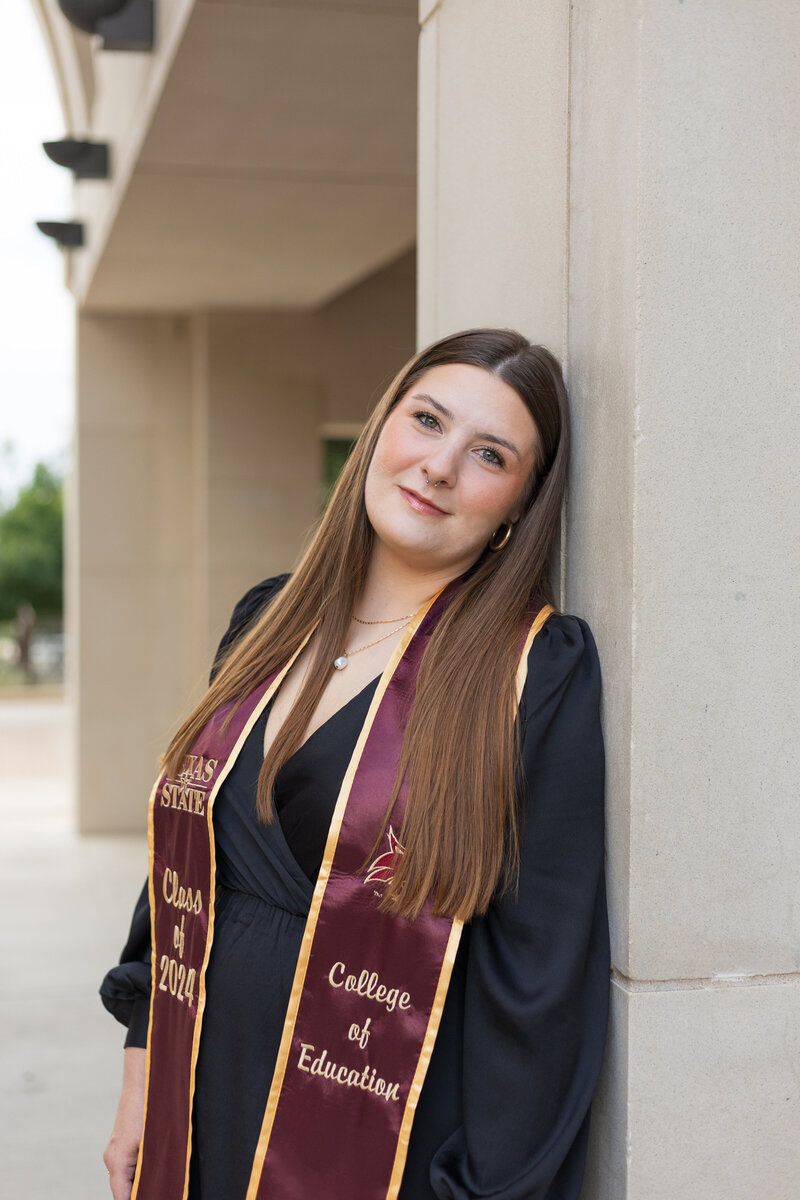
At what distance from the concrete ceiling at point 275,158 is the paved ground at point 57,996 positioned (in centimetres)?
368

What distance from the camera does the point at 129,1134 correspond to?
2188 millimetres

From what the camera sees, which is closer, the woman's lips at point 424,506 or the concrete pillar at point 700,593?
the concrete pillar at point 700,593

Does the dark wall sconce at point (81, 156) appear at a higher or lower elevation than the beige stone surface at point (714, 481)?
higher

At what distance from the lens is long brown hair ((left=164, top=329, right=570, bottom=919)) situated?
1664mm

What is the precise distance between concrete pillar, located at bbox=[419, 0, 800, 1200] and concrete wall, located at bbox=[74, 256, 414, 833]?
755 centimetres

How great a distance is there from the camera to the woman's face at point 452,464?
1853 mm

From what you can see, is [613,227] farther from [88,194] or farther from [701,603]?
[88,194]

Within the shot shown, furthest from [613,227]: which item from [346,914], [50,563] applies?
[50,563]

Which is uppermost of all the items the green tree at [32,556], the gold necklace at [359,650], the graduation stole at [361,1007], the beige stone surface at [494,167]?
the beige stone surface at [494,167]

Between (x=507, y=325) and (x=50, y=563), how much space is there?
3956 centimetres

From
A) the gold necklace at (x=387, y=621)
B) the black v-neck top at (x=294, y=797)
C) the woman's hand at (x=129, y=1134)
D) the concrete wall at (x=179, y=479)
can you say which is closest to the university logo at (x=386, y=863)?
the black v-neck top at (x=294, y=797)

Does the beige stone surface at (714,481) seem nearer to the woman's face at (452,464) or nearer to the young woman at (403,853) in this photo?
the young woman at (403,853)

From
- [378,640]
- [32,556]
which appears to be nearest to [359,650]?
[378,640]

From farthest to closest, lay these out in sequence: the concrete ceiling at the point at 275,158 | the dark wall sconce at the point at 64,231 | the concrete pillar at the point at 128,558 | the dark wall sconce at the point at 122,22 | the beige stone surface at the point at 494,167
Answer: the concrete pillar at the point at 128,558
the dark wall sconce at the point at 64,231
the dark wall sconce at the point at 122,22
the concrete ceiling at the point at 275,158
the beige stone surface at the point at 494,167
